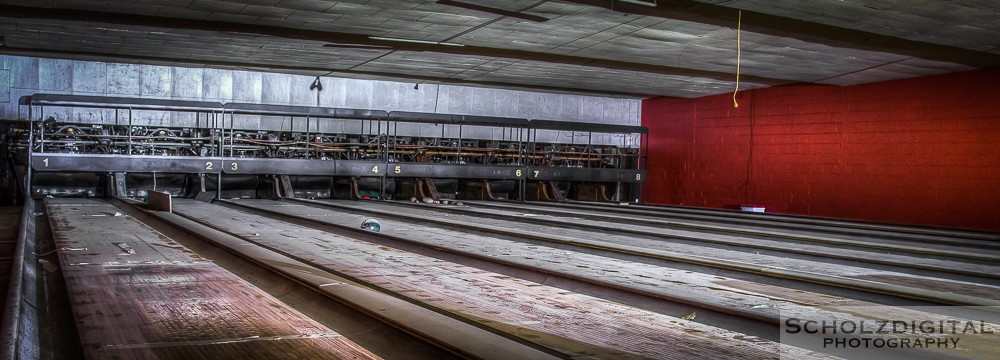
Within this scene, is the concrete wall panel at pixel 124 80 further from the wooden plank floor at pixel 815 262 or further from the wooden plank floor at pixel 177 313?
the wooden plank floor at pixel 177 313

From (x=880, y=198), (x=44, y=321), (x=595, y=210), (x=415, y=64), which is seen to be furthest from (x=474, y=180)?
(x=44, y=321)

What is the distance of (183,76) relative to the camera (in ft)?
56.2

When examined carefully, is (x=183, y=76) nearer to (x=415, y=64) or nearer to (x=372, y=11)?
(x=415, y=64)

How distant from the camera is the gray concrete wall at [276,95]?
1595 cm

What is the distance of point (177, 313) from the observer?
139 inches

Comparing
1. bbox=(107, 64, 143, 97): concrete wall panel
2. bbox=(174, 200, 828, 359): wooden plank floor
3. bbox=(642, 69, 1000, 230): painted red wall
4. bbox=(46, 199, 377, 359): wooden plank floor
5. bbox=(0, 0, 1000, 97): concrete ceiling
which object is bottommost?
bbox=(174, 200, 828, 359): wooden plank floor

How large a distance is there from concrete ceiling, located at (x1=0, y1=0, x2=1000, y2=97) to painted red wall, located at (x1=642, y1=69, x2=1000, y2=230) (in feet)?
2.07

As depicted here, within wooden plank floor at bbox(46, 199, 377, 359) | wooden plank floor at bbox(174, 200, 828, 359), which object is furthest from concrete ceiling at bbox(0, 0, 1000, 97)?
wooden plank floor at bbox(46, 199, 377, 359)

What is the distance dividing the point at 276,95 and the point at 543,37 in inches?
314

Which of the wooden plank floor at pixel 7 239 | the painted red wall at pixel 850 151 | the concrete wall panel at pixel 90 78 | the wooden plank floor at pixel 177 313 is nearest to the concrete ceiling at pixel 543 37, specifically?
the concrete wall panel at pixel 90 78

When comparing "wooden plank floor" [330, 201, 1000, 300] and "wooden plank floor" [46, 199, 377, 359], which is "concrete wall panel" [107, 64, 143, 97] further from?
"wooden plank floor" [46, 199, 377, 359]

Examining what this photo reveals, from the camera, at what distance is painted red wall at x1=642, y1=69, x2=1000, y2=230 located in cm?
1338

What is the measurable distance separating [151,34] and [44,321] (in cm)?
1023

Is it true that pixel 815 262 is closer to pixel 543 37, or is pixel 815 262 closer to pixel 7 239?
pixel 543 37
